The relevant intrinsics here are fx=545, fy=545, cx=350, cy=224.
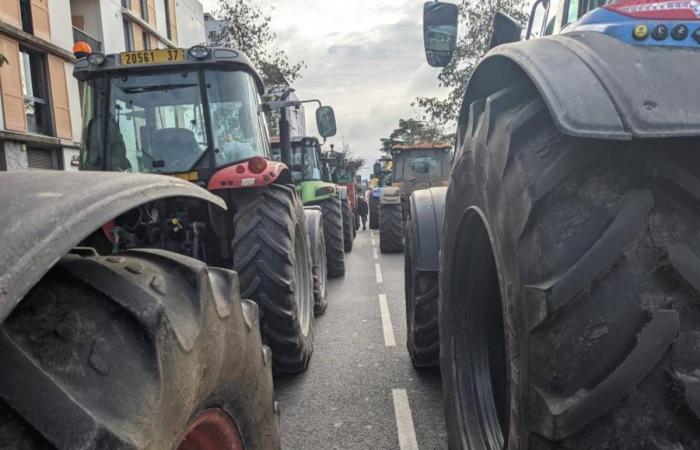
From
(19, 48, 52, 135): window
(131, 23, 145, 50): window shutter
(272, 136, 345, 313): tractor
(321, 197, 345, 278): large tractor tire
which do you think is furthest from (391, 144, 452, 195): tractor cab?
(131, 23, 145, 50): window shutter

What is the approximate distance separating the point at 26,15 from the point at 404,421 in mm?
19171

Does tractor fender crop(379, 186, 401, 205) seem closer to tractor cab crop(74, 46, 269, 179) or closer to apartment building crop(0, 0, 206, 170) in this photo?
tractor cab crop(74, 46, 269, 179)

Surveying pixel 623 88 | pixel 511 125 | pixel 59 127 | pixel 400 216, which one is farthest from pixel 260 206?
pixel 59 127

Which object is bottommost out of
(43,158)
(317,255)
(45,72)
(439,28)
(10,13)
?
(317,255)

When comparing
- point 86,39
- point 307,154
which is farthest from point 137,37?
point 307,154

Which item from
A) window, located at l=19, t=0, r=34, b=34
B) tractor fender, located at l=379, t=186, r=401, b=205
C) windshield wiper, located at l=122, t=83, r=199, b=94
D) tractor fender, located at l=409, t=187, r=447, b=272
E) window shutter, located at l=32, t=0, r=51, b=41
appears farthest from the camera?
window shutter, located at l=32, t=0, r=51, b=41

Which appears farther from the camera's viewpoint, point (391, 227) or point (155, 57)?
point (391, 227)

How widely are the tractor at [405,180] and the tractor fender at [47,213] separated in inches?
418

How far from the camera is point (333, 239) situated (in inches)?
340

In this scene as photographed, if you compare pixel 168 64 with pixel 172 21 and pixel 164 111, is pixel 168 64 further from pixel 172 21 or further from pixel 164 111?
pixel 172 21

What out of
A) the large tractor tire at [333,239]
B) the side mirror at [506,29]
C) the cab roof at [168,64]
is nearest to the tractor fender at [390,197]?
the large tractor tire at [333,239]

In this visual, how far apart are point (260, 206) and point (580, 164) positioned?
2.90 meters

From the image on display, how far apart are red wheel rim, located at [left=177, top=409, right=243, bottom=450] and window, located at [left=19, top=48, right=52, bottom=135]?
19.0 m

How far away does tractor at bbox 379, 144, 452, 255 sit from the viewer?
11.9m
